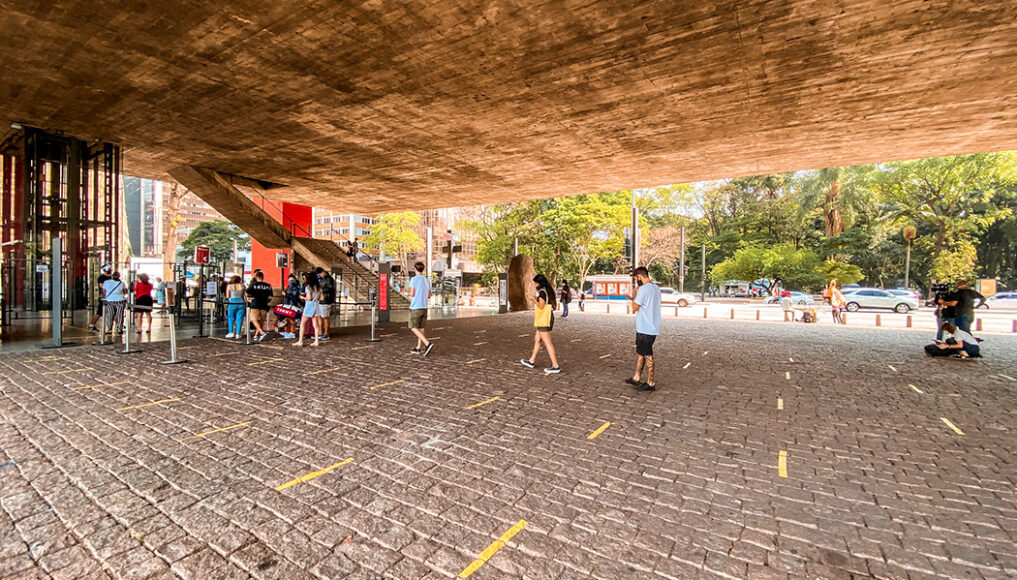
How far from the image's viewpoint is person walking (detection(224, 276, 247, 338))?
10977mm

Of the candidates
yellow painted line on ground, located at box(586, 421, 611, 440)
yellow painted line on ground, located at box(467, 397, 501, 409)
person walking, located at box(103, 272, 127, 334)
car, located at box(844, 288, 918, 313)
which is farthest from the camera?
car, located at box(844, 288, 918, 313)

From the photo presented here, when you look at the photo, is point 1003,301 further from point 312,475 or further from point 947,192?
point 312,475

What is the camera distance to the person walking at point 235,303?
36.0ft

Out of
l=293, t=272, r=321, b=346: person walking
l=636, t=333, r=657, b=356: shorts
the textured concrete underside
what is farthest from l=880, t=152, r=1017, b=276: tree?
l=293, t=272, r=321, b=346: person walking

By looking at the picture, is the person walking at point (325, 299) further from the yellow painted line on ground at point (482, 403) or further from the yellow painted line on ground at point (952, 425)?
the yellow painted line on ground at point (952, 425)

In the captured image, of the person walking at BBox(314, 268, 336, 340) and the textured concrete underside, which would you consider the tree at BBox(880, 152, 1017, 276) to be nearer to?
the textured concrete underside

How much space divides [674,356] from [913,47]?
645cm

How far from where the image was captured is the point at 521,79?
8.95 meters

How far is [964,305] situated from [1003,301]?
111 ft

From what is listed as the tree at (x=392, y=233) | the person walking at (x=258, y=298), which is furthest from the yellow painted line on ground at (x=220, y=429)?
the tree at (x=392, y=233)

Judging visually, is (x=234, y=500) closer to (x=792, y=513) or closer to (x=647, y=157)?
(x=792, y=513)

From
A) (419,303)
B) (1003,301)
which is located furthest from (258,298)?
(1003,301)

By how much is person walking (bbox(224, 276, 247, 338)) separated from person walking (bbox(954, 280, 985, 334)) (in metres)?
15.7

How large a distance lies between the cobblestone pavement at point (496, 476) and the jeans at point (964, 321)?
335 centimetres
